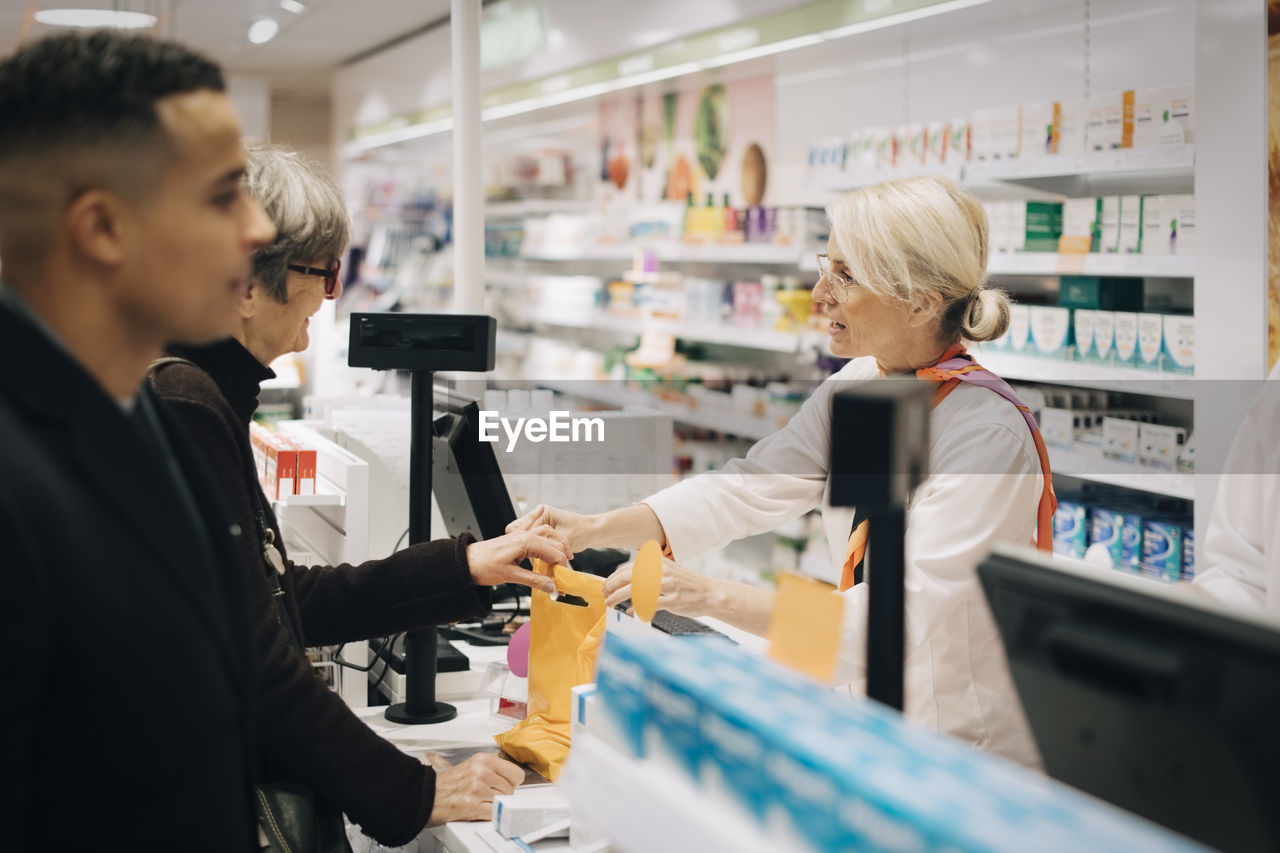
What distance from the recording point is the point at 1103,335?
13.1 feet

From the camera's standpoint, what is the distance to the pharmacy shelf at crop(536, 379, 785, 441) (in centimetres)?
573

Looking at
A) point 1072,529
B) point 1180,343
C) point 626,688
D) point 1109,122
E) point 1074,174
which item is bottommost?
point 1072,529

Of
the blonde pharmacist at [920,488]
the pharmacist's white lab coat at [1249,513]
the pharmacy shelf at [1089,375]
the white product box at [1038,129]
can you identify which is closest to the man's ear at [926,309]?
the blonde pharmacist at [920,488]

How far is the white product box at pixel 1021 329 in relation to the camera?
430 cm

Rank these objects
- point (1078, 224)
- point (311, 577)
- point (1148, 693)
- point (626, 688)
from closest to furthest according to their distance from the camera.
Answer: point (1148, 693)
point (626, 688)
point (311, 577)
point (1078, 224)

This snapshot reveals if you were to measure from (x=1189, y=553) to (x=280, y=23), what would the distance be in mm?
7595

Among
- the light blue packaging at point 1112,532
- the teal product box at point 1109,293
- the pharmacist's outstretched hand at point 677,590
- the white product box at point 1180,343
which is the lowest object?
the light blue packaging at point 1112,532

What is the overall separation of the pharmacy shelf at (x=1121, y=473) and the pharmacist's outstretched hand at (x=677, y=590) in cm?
242

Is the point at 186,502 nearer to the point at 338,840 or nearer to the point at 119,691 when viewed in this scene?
the point at 119,691

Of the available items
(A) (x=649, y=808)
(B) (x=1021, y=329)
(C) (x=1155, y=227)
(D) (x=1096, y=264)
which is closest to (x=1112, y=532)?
(B) (x=1021, y=329)

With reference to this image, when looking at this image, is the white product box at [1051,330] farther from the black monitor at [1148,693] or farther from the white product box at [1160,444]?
the black monitor at [1148,693]

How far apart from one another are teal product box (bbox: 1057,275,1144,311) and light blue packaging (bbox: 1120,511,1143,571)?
746mm

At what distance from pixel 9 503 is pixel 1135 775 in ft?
2.85

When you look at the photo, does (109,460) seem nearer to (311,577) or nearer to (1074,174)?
(311,577)
